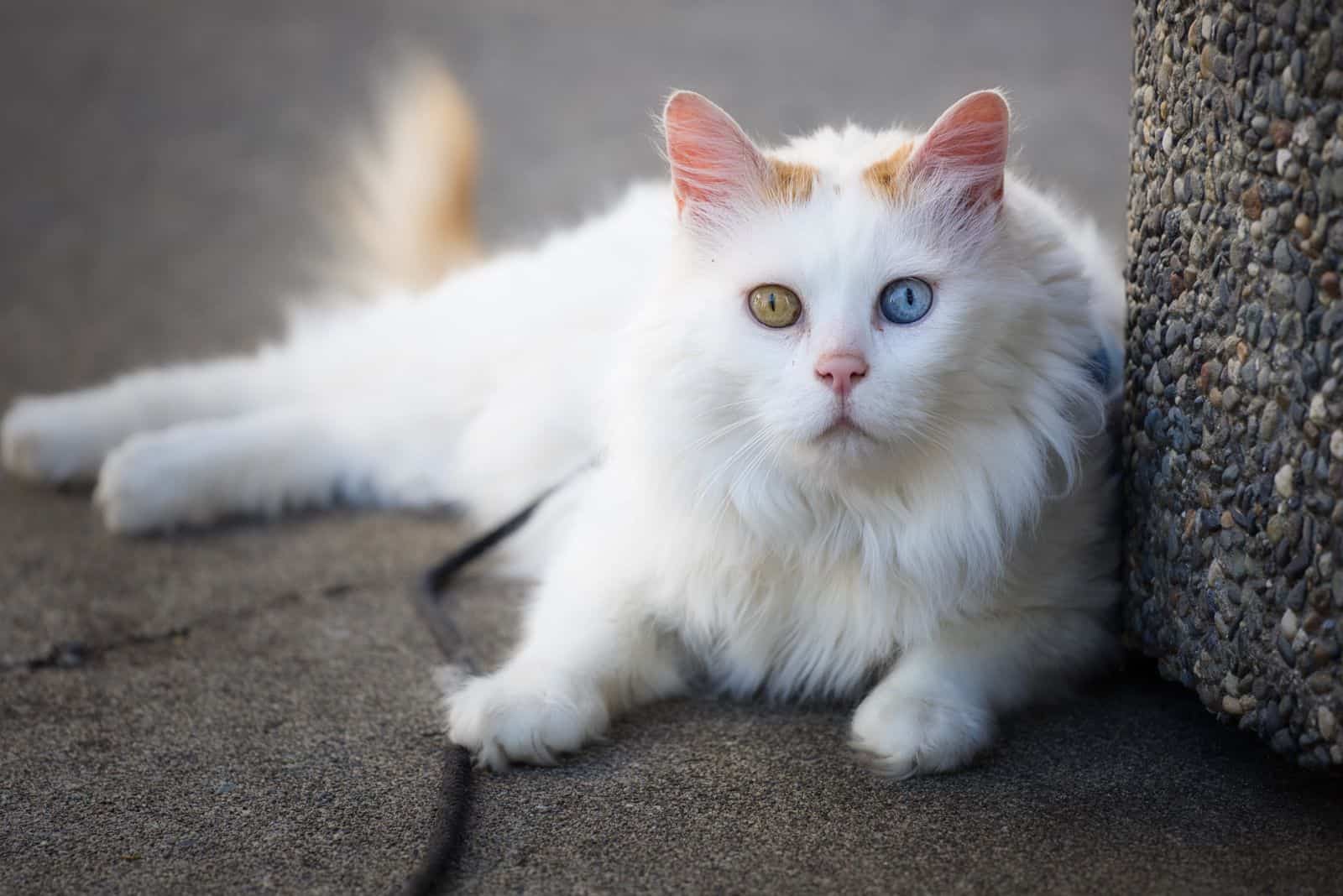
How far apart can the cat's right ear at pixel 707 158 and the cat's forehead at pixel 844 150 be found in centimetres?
7

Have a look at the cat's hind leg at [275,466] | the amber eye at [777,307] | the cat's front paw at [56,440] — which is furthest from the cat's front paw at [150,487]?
the amber eye at [777,307]

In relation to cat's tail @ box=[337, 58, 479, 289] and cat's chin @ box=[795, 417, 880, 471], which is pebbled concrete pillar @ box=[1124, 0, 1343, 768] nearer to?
cat's chin @ box=[795, 417, 880, 471]

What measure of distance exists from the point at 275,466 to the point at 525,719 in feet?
3.55

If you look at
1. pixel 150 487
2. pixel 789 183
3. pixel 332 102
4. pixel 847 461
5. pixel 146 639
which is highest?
pixel 332 102

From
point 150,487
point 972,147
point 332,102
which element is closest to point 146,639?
Answer: point 150,487

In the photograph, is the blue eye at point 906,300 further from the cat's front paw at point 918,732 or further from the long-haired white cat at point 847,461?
the cat's front paw at point 918,732

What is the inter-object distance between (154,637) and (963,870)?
119 cm

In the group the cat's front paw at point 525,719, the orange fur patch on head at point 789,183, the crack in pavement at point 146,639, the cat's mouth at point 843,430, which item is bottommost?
the crack in pavement at point 146,639

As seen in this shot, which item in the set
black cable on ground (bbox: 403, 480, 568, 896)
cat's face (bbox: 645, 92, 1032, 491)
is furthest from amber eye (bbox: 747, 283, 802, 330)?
black cable on ground (bbox: 403, 480, 568, 896)

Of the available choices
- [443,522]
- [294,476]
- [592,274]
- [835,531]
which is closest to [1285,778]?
[835,531]

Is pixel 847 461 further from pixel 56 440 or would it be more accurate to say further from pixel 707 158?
pixel 56 440

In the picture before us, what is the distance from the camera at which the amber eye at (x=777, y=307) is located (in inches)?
54.1

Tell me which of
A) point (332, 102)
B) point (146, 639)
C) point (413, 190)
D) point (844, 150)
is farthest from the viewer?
point (332, 102)

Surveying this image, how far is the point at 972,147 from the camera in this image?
1.42 metres
